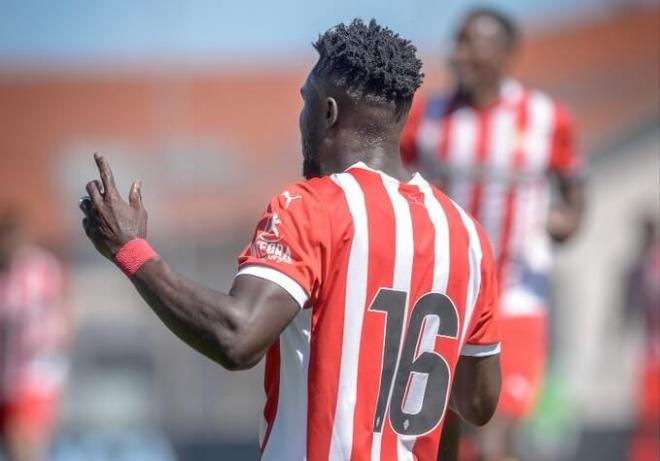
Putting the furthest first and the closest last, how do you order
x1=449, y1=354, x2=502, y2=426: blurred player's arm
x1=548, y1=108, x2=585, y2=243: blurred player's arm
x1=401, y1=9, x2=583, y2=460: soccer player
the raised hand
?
x1=548, y1=108, x2=585, y2=243: blurred player's arm, x1=401, y1=9, x2=583, y2=460: soccer player, x1=449, y1=354, x2=502, y2=426: blurred player's arm, the raised hand

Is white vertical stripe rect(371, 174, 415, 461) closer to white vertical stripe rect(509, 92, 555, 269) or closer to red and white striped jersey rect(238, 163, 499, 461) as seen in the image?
red and white striped jersey rect(238, 163, 499, 461)

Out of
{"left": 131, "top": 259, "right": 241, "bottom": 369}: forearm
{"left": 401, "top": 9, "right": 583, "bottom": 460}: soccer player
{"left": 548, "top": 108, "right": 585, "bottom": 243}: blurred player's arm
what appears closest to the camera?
{"left": 131, "top": 259, "right": 241, "bottom": 369}: forearm

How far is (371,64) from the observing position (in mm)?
3350

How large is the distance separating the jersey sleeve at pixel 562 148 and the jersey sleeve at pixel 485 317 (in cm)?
308

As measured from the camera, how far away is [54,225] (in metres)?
24.5

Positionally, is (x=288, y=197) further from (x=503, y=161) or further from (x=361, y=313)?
(x=503, y=161)

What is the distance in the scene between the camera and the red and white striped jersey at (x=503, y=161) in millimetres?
6383

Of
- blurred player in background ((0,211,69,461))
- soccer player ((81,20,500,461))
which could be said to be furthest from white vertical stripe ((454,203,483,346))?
blurred player in background ((0,211,69,461))

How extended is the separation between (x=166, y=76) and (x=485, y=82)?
10986 millimetres

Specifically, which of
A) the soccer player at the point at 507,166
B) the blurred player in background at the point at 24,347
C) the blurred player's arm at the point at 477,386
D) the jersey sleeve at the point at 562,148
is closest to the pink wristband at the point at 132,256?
the blurred player's arm at the point at 477,386

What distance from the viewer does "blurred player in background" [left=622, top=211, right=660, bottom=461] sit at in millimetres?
12641

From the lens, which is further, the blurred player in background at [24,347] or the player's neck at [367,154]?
the blurred player in background at [24,347]

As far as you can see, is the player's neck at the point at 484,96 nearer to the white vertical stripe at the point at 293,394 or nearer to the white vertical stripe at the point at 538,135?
the white vertical stripe at the point at 538,135

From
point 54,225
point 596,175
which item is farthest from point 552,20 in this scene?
point 596,175
